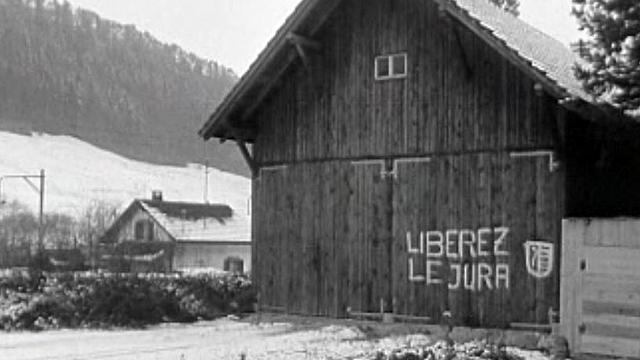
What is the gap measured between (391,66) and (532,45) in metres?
3.63

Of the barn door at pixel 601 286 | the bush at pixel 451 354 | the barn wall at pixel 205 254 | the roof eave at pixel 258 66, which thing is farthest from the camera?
the barn wall at pixel 205 254

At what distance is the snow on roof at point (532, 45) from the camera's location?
18.2 meters

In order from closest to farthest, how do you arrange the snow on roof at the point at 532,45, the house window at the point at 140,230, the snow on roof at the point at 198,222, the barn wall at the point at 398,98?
1. the snow on roof at the point at 532,45
2. the barn wall at the point at 398,98
3. the snow on roof at the point at 198,222
4. the house window at the point at 140,230

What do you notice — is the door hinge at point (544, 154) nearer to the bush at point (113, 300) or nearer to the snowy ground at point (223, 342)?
the snowy ground at point (223, 342)

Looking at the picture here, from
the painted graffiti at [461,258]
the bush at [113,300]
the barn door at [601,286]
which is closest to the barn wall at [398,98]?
the painted graffiti at [461,258]

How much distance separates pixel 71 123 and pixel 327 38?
12581 centimetres

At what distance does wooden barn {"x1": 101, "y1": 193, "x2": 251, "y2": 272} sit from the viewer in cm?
6544

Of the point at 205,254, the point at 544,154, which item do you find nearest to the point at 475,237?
the point at 544,154

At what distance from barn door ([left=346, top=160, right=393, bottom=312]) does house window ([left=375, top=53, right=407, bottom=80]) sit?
1.93 meters

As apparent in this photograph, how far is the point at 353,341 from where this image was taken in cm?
1939

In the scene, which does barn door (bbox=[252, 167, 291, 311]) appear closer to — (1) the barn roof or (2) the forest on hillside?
(1) the barn roof

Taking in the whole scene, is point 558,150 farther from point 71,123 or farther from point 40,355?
point 71,123

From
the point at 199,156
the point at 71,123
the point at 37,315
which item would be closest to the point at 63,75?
the point at 71,123

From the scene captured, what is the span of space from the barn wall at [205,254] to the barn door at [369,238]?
1749 inches
